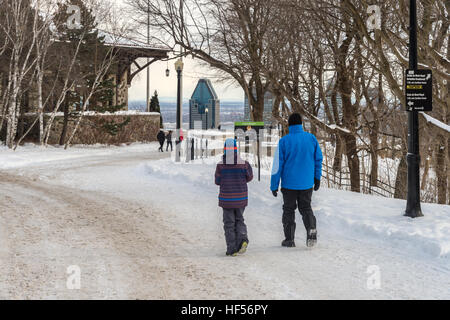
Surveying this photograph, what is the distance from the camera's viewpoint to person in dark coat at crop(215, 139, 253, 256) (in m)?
6.34

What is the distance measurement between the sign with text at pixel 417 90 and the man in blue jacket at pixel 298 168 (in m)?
2.36

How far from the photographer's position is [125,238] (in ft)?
23.6

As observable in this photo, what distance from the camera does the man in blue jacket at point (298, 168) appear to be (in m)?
6.50

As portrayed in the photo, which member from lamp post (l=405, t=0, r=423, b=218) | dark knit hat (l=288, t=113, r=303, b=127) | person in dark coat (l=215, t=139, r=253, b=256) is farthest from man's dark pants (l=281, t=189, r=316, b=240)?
lamp post (l=405, t=0, r=423, b=218)

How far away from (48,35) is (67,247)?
73.2 feet

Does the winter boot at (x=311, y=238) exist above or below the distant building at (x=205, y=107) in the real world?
below

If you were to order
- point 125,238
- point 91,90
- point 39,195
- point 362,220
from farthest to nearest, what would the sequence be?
point 91,90 → point 39,195 → point 362,220 → point 125,238

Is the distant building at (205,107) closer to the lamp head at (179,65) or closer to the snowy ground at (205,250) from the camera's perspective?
the lamp head at (179,65)

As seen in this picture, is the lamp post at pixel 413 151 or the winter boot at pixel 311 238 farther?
the lamp post at pixel 413 151

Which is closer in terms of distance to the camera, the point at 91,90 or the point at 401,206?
the point at 401,206

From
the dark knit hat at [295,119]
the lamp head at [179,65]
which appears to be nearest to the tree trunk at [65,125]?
the lamp head at [179,65]

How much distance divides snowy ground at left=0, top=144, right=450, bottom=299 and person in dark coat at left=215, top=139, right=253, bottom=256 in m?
0.25
